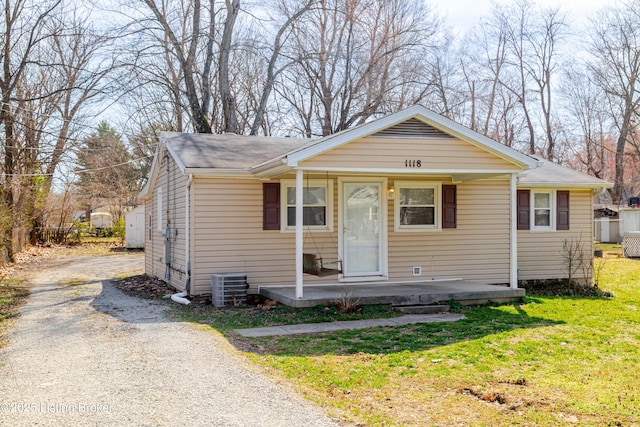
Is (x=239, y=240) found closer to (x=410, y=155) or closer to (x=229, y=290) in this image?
(x=229, y=290)

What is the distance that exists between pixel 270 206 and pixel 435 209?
3.52 metres

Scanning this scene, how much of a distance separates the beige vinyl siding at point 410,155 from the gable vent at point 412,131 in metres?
0.07

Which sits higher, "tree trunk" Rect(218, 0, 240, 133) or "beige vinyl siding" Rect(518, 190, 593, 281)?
"tree trunk" Rect(218, 0, 240, 133)

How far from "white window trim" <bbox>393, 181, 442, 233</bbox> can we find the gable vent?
6.50 ft

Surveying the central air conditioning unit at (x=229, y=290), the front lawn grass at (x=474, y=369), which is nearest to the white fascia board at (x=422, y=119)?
the central air conditioning unit at (x=229, y=290)

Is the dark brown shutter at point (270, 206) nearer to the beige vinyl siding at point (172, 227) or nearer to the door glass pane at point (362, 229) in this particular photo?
the door glass pane at point (362, 229)

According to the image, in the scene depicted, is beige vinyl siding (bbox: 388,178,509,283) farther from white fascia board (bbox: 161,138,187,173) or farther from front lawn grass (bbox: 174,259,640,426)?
white fascia board (bbox: 161,138,187,173)

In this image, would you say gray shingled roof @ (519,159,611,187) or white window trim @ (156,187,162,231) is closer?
gray shingled roof @ (519,159,611,187)

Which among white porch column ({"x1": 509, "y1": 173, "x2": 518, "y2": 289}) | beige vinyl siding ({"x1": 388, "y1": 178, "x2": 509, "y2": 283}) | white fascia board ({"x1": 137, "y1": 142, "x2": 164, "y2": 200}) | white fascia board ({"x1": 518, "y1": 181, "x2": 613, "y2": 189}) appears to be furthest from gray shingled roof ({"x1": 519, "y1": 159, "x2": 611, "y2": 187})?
white fascia board ({"x1": 137, "y1": 142, "x2": 164, "y2": 200})

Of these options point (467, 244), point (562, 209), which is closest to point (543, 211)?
point (562, 209)

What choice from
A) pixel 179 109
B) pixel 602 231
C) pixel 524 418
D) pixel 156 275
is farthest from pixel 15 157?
pixel 602 231

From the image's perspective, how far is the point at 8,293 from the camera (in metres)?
12.2

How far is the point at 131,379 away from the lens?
5.43m

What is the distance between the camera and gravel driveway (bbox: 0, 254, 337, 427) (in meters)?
4.42
